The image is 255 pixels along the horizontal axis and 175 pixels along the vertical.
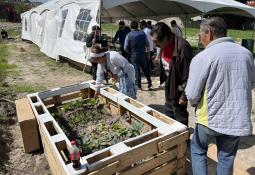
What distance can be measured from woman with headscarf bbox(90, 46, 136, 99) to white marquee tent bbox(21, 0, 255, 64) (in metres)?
4.92

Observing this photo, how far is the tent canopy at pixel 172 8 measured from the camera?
400 inches

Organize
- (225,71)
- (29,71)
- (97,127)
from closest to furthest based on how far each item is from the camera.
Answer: (225,71), (97,127), (29,71)

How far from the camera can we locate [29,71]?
11.3 meters

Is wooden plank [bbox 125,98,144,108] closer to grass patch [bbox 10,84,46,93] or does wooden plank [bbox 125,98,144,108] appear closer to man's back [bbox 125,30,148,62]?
man's back [bbox 125,30,148,62]

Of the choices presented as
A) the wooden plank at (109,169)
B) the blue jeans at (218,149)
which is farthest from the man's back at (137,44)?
the wooden plank at (109,169)

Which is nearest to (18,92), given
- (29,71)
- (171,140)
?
(29,71)

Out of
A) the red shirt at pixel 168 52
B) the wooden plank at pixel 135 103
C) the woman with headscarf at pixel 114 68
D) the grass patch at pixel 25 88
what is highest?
the red shirt at pixel 168 52

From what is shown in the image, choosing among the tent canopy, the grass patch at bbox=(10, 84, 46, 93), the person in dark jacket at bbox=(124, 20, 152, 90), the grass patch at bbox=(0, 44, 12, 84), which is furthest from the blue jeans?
the grass patch at bbox=(0, 44, 12, 84)

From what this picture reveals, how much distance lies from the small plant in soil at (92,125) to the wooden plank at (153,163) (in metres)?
0.86

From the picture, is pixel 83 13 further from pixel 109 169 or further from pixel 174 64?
pixel 109 169

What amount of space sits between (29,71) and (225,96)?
10.0 m

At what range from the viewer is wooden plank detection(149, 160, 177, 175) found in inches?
120

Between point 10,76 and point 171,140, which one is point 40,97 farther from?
point 10,76

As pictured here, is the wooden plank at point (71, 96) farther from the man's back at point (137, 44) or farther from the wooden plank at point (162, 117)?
the man's back at point (137, 44)
